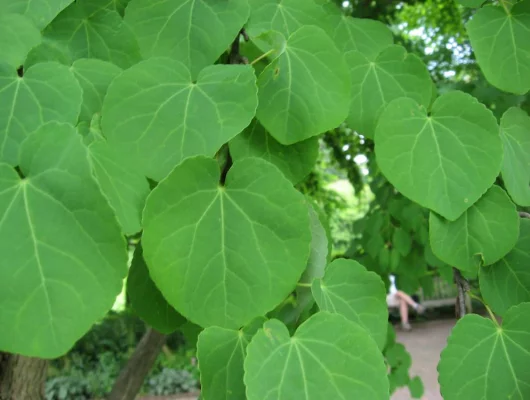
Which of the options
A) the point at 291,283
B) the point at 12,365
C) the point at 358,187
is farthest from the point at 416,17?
the point at 291,283

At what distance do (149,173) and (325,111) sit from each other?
16 cm

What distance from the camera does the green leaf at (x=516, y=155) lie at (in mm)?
541

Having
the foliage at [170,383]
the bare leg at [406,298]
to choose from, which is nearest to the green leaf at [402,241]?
the bare leg at [406,298]

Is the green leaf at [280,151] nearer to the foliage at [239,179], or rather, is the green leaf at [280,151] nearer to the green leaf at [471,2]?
the foliage at [239,179]

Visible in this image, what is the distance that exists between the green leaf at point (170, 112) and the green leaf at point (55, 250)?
6cm

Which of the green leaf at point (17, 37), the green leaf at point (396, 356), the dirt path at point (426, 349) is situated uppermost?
the green leaf at point (17, 37)

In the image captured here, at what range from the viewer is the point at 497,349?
461 millimetres

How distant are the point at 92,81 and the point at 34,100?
5 centimetres

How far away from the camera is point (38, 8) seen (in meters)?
0.44

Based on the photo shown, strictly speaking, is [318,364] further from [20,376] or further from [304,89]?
[20,376]

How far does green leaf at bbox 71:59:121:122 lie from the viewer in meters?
0.42

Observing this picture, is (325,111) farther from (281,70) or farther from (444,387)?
(444,387)

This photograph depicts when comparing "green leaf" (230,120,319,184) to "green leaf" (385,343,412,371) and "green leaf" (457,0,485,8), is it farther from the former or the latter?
"green leaf" (385,343,412,371)

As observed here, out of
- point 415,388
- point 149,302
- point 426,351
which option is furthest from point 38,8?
point 426,351
